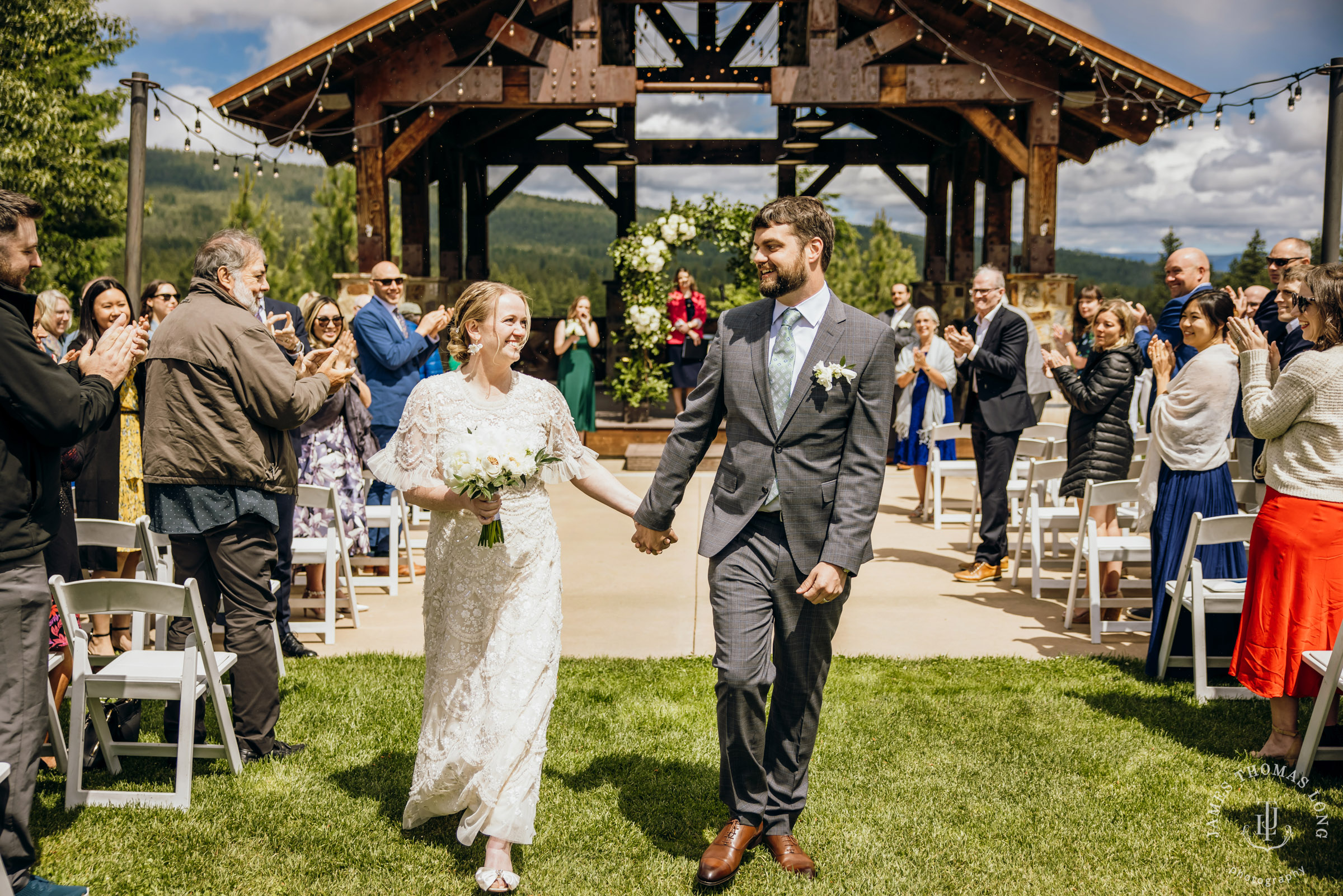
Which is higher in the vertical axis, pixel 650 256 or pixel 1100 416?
pixel 650 256

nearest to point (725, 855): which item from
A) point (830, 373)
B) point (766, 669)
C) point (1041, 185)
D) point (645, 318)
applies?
point (766, 669)

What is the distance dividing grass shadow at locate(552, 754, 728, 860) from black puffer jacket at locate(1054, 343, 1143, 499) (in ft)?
11.5

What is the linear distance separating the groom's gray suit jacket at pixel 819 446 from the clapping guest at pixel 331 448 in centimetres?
373

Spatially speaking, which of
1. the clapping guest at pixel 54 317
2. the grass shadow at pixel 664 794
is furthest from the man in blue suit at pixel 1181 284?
the clapping guest at pixel 54 317

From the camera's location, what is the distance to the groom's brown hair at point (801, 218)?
3.33m

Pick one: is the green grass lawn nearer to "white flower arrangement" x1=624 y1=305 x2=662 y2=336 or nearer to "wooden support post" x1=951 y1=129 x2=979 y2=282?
"white flower arrangement" x1=624 y1=305 x2=662 y2=336

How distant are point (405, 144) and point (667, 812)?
34.1ft

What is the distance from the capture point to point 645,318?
12875 millimetres

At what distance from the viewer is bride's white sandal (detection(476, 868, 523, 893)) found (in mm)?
3309

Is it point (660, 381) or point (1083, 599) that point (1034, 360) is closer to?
point (1083, 599)

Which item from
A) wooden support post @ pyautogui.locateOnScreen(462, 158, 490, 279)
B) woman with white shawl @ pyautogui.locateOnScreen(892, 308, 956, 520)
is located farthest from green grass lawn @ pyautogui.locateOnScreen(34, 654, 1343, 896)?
wooden support post @ pyautogui.locateOnScreen(462, 158, 490, 279)

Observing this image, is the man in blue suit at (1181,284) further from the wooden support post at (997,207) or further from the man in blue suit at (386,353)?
the wooden support post at (997,207)

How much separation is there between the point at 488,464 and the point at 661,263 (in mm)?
9874

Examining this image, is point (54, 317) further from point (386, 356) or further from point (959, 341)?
point (959, 341)
